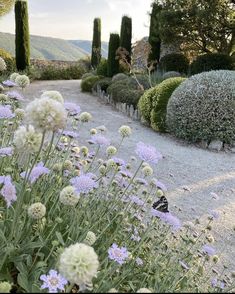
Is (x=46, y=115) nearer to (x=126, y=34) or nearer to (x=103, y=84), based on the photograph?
(x=103, y=84)

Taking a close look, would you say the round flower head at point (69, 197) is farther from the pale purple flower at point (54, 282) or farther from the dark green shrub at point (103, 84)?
the dark green shrub at point (103, 84)

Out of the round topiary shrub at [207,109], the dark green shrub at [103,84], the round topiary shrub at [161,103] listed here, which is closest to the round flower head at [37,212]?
the round topiary shrub at [207,109]

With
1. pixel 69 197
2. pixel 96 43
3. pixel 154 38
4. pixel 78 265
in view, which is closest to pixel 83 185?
pixel 69 197

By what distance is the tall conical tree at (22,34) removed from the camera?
18516mm

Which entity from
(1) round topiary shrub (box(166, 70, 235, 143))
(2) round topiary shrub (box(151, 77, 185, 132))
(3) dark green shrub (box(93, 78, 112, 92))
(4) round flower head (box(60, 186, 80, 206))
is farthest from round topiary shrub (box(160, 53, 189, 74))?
(4) round flower head (box(60, 186, 80, 206))

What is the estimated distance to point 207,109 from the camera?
8.12 meters

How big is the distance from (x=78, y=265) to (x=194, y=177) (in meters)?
5.46

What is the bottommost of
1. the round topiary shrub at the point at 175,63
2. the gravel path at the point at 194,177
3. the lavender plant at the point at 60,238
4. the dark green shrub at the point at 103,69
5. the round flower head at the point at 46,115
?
the gravel path at the point at 194,177

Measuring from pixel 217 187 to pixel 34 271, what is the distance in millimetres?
4570

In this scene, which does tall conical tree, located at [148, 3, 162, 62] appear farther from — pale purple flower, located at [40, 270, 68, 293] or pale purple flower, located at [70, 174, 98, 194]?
pale purple flower, located at [40, 270, 68, 293]

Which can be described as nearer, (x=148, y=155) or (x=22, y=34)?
(x=148, y=155)

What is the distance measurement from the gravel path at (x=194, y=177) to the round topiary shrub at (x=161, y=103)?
212 mm

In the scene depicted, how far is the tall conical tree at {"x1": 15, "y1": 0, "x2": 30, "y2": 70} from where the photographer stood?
1852 cm

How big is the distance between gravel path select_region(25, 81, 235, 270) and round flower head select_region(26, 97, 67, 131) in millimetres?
2033
